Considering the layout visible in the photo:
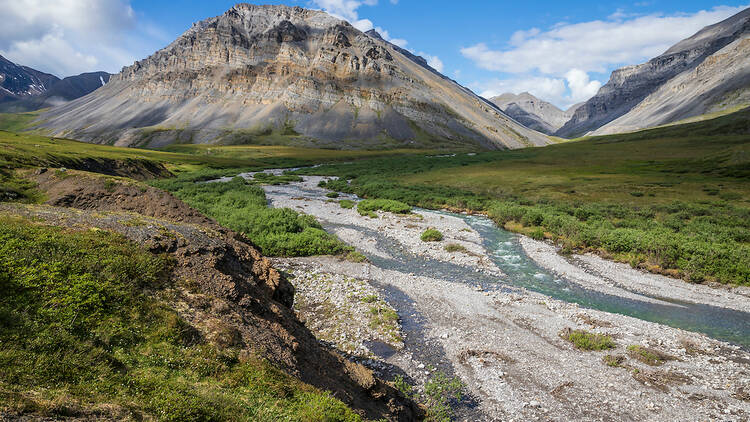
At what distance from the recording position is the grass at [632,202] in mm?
26656

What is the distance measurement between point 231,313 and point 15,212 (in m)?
7.06

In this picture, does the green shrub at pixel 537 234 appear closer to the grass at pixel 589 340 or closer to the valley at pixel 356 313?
the valley at pixel 356 313

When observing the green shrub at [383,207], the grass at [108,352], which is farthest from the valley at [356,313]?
the green shrub at [383,207]

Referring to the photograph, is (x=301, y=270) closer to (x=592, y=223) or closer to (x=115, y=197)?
(x=115, y=197)

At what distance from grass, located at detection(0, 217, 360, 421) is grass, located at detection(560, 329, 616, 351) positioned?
42.8ft

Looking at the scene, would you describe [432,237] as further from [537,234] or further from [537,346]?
[537,346]

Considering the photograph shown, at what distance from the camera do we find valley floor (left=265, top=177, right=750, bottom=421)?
12.1 meters

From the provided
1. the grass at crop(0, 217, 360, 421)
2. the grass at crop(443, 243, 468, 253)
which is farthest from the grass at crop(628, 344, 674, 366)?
the grass at crop(443, 243, 468, 253)

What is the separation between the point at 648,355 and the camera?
1449 centimetres

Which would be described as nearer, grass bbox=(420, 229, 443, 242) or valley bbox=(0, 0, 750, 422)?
valley bbox=(0, 0, 750, 422)

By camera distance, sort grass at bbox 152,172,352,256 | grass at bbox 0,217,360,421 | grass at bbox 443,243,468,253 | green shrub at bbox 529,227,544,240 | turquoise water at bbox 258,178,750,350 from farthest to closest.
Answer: green shrub at bbox 529,227,544,240
grass at bbox 443,243,468,253
grass at bbox 152,172,352,256
turquoise water at bbox 258,178,750,350
grass at bbox 0,217,360,421

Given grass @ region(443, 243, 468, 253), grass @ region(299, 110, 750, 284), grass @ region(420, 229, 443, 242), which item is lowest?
grass @ region(443, 243, 468, 253)

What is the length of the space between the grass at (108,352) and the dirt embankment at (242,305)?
23.8 inches

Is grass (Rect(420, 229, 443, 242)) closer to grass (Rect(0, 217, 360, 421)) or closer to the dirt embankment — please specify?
the dirt embankment
